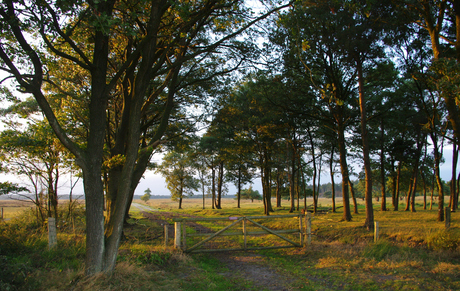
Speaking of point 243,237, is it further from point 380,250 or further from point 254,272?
point 380,250

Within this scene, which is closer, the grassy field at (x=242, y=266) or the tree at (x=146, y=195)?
the grassy field at (x=242, y=266)

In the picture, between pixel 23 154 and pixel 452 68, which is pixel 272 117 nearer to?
pixel 452 68

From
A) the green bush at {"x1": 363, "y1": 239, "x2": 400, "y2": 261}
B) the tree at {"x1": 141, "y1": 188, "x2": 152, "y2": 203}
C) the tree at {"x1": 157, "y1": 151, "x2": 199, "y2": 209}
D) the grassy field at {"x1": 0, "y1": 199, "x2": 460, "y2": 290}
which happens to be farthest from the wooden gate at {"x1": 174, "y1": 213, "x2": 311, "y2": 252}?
the tree at {"x1": 141, "y1": 188, "x2": 152, "y2": 203}

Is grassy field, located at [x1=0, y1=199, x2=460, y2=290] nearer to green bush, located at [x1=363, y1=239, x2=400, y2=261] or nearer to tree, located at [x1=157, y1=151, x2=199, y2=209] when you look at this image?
green bush, located at [x1=363, y1=239, x2=400, y2=261]

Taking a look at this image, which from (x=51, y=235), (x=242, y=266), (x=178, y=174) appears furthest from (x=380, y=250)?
(x=178, y=174)

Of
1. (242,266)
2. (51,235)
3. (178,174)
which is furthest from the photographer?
(178,174)

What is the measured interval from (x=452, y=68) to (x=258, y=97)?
52.2 ft

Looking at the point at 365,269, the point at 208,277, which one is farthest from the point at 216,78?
the point at 365,269

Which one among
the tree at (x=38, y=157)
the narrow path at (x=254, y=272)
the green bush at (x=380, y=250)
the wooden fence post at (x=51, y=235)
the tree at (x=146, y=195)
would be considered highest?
the tree at (x=38, y=157)

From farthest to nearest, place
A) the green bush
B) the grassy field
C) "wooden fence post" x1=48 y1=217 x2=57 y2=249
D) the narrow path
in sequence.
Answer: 1. the green bush
2. "wooden fence post" x1=48 y1=217 x2=57 y2=249
3. the narrow path
4. the grassy field

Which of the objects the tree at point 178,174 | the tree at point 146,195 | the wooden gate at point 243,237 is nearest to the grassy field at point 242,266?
the wooden gate at point 243,237

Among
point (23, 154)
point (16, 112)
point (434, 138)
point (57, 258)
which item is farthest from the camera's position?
point (434, 138)

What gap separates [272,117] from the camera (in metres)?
22.3

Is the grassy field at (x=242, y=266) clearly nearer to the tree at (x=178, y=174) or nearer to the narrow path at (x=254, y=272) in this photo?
the narrow path at (x=254, y=272)
